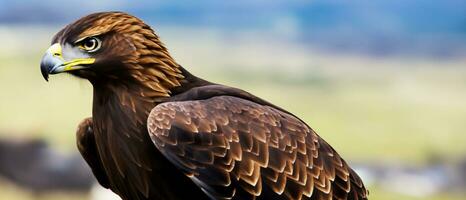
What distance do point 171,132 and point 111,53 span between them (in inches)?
9.2

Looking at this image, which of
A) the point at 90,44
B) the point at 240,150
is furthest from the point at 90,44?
the point at 240,150

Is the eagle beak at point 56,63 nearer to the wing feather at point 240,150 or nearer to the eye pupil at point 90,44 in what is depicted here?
the eye pupil at point 90,44

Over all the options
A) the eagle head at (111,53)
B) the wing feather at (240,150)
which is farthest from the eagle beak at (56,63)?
the wing feather at (240,150)

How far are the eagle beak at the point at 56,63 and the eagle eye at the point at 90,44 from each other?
3 cm

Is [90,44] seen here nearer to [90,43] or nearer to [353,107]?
[90,43]

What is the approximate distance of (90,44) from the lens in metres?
1.91

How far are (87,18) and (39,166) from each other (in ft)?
7.20

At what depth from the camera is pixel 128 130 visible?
6.37ft

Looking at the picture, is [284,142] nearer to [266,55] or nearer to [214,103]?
[214,103]

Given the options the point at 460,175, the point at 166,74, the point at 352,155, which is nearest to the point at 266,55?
the point at 352,155

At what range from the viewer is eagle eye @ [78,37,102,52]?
189 cm

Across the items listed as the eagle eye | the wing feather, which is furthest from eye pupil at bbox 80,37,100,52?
the wing feather

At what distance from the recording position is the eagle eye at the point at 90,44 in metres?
1.89

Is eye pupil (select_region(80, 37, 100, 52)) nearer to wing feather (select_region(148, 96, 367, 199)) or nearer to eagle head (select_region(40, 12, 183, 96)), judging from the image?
eagle head (select_region(40, 12, 183, 96))
